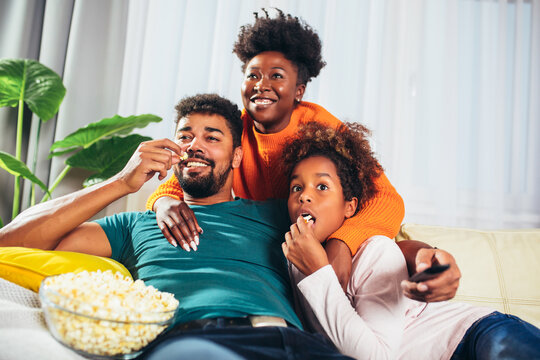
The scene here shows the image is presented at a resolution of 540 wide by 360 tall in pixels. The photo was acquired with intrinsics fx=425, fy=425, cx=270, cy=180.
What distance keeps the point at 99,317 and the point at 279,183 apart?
101 cm

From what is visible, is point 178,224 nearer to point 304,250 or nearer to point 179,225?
point 179,225

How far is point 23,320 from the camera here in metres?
0.88

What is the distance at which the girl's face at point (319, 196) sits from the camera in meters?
1.34

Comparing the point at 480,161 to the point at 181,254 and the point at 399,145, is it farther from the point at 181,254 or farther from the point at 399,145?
the point at 181,254

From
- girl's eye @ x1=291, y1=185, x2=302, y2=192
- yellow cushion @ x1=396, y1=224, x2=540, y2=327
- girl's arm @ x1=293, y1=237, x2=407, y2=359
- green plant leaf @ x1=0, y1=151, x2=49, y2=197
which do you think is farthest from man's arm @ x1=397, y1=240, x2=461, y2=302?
green plant leaf @ x1=0, y1=151, x2=49, y2=197

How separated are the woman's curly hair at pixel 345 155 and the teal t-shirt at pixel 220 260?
226 millimetres

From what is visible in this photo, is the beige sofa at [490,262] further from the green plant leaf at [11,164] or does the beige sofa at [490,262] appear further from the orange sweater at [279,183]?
the green plant leaf at [11,164]

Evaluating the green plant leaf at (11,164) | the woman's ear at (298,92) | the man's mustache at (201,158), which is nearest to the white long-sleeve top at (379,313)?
the man's mustache at (201,158)

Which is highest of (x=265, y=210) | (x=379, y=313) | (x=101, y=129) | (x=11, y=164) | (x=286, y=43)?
(x=286, y=43)

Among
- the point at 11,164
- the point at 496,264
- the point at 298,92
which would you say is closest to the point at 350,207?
the point at 298,92

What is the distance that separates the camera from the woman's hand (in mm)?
1308

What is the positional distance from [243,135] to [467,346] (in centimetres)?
111

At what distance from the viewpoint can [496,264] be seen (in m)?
1.79

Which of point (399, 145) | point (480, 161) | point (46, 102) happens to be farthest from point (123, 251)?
point (480, 161)
